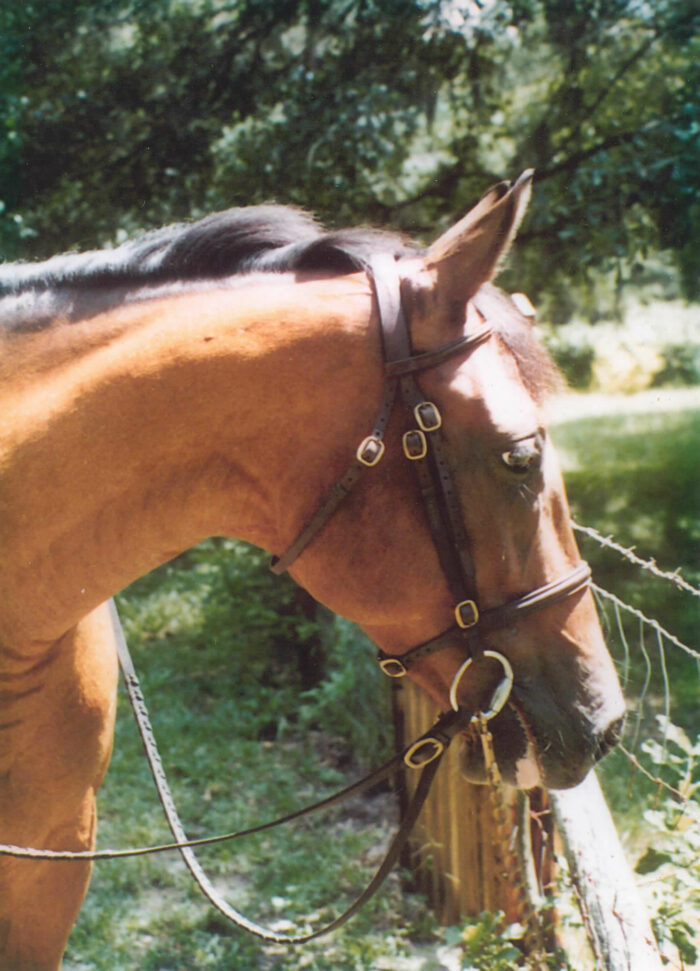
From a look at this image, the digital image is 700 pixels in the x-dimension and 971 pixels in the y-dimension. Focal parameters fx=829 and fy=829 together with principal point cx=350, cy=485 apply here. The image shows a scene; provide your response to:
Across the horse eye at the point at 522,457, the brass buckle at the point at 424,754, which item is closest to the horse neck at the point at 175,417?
the horse eye at the point at 522,457

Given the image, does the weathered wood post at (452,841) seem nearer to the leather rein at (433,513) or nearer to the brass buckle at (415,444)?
the leather rein at (433,513)

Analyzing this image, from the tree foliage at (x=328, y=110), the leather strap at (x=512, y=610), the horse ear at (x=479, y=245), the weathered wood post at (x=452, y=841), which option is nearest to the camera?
the horse ear at (x=479, y=245)

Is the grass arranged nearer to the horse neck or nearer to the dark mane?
the horse neck

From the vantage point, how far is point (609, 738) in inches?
69.9

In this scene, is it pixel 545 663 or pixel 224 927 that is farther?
pixel 224 927

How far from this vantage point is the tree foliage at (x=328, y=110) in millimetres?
5574

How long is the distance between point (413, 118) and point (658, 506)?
6.14 metres

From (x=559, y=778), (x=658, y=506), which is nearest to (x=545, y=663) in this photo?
(x=559, y=778)

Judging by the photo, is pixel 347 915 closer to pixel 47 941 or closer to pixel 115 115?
pixel 47 941

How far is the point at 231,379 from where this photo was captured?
1679 mm

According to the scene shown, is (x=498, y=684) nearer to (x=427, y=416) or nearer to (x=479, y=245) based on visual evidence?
(x=427, y=416)

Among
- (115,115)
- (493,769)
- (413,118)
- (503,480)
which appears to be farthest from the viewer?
(115,115)

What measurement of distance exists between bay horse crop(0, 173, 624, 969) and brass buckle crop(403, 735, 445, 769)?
0.09m

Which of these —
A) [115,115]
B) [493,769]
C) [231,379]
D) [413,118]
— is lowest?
[493,769]
